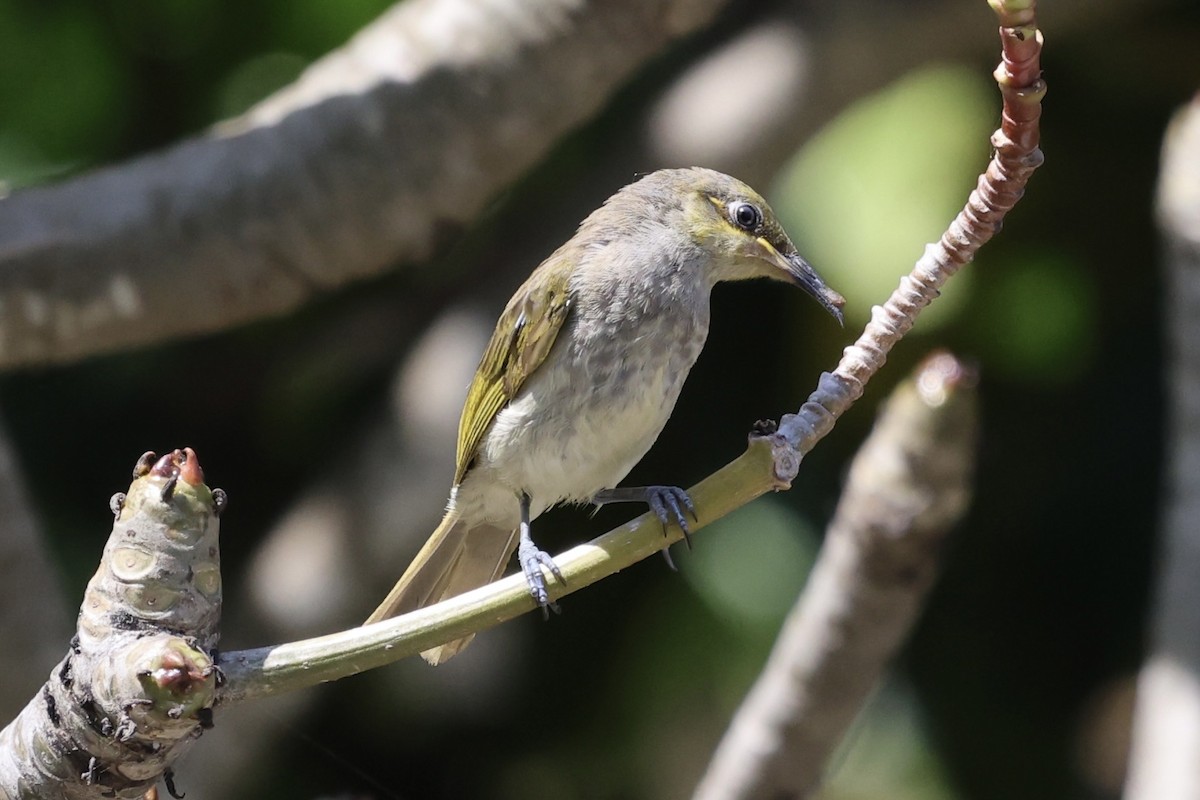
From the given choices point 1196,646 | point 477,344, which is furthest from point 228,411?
point 1196,646

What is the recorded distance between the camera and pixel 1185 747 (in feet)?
8.55

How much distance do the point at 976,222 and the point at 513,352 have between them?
1141 mm

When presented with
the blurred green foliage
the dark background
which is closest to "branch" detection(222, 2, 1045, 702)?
the blurred green foliage

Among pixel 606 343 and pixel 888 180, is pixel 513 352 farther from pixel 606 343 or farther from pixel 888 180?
pixel 888 180

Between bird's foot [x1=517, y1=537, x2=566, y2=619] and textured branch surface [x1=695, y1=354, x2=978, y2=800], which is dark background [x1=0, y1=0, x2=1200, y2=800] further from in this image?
bird's foot [x1=517, y1=537, x2=566, y2=619]

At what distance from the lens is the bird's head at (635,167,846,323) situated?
1.91 metres

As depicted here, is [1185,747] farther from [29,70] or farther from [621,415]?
[29,70]

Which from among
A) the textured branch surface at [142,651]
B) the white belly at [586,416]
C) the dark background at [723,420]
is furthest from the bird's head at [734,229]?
the dark background at [723,420]

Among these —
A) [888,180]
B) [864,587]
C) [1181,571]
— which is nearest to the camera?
[864,587]

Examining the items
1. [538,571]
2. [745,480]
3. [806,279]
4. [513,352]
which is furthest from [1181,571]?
[745,480]

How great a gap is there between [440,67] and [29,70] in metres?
1.22

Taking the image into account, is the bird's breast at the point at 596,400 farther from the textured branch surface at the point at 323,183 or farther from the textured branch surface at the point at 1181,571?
the textured branch surface at the point at 1181,571

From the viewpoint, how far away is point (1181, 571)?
271 cm

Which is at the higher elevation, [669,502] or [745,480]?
[745,480]
